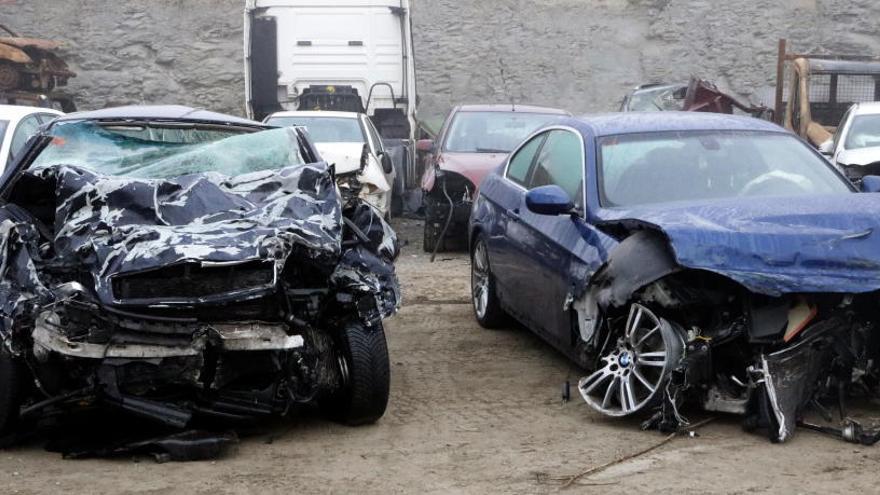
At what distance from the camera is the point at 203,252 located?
564 centimetres

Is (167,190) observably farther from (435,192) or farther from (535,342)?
(435,192)

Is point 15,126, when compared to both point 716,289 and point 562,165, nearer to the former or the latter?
point 562,165

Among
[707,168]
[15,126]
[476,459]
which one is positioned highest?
[707,168]

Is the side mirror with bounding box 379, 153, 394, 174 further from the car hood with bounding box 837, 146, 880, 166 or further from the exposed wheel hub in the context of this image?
the exposed wheel hub

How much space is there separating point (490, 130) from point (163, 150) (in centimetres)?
773

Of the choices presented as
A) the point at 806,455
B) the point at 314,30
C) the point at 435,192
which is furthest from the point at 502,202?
the point at 314,30

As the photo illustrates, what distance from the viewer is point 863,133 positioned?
1428 cm

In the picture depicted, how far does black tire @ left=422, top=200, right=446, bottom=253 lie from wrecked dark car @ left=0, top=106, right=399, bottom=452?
729cm

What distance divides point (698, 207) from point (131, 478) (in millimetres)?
3047

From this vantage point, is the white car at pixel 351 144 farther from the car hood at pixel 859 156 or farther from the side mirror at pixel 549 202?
the side mirror at pixel 549 202

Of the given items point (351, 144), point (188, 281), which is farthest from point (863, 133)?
point (188, 281)

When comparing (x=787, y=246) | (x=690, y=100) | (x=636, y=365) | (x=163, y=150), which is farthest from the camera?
(x=690, y=100)

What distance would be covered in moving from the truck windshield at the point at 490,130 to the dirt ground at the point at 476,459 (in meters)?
7.43

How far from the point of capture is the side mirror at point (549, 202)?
22.6ft
